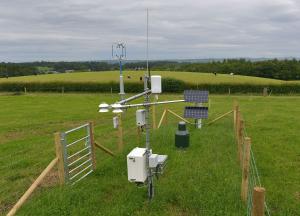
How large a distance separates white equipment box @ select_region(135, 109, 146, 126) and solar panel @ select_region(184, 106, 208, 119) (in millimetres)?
8954

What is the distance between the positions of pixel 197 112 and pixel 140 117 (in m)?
9.30

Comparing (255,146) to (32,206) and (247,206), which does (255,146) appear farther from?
(32,206)

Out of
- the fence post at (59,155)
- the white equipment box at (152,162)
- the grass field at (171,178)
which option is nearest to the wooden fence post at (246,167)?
the grass field at (171,178)

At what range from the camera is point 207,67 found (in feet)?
319

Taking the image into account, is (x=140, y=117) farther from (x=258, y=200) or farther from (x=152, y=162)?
(x=258, y=200)

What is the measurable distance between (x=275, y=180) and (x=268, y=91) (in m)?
43.9

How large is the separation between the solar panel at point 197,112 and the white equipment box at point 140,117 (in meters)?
8.95

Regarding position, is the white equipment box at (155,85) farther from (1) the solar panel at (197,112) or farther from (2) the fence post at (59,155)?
(1) the solar panel at (197,112)

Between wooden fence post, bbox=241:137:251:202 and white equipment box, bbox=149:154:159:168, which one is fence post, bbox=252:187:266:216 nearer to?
wooden fence post, bbox=241:137:251:202

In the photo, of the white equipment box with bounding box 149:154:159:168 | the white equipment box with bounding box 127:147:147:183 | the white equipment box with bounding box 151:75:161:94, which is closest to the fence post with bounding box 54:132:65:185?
the white equipment box with bounding box 127:147:147:183

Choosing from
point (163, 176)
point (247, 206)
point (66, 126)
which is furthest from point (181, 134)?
point (66, 126)

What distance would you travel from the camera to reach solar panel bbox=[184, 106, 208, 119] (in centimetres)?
1617

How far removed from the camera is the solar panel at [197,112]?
53.0ft

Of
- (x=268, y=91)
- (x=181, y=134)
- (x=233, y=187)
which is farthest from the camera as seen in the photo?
(x=268, y=91)
